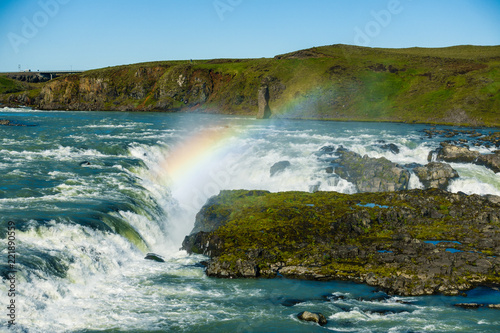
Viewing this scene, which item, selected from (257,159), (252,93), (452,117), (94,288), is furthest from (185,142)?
(252,93)

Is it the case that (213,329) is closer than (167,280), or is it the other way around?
(213,329)

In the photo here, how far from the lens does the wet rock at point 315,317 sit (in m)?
19.2

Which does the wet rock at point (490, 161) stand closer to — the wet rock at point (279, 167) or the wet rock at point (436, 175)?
the wet rock at point (436, 175)

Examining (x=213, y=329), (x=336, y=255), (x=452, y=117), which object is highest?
(x=452, y=117)

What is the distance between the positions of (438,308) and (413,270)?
3.38m

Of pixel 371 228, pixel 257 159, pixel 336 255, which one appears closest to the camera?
pixel 336 255

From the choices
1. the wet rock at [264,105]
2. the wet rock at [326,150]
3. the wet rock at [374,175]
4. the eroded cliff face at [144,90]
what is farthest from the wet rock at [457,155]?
the eroded cliff face at [144,90]

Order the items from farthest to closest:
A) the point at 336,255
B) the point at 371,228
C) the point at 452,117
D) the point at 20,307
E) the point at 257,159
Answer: the point at 452,117 < the point at 257,159 < the point at 371,228 < the point at 336,255 < the point at 20,307

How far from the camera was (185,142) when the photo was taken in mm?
67812

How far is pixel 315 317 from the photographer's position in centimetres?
1933

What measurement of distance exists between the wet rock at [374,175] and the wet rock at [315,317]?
24499mm

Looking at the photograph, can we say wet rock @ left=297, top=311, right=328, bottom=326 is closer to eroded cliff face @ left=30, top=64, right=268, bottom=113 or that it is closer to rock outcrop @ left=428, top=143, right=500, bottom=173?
rock outcrop @ left=428, top=143, right=500, bottom=173

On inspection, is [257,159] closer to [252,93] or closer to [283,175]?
A: [283,175]

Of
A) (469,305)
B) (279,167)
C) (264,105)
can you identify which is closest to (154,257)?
(469,305)
